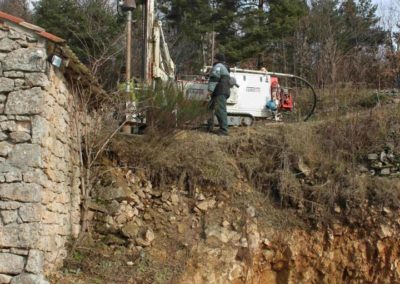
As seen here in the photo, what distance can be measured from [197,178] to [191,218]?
2.39ft

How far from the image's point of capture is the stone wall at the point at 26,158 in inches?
275

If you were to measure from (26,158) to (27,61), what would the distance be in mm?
1229

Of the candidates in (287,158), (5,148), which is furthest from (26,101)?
(287,158)

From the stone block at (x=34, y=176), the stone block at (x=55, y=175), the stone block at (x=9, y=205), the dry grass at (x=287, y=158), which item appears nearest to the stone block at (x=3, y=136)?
the stone block at (x=34, y=176)

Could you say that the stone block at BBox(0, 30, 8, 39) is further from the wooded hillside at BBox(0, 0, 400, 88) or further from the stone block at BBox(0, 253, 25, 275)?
the wooded hillside at BBox(0, 0, 400, 88)

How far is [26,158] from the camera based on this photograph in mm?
7094

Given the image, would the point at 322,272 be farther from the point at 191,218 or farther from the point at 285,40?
the point at 285,40

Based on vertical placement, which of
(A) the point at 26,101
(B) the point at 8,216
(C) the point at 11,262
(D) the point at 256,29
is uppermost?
(D) the point at 256,29

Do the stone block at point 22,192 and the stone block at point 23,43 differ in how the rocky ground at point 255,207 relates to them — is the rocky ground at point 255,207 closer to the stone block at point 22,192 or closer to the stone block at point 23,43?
the stone block at point 22,192

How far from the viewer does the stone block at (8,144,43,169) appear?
709cm

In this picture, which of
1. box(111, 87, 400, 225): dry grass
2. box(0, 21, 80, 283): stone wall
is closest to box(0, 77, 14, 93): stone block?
box(0, 21, 80, 283): stone wall

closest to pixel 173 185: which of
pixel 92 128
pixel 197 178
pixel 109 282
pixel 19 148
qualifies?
pixel 197 178

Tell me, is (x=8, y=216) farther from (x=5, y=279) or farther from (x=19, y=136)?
(x=19, y=136)

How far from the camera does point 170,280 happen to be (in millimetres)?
8406
